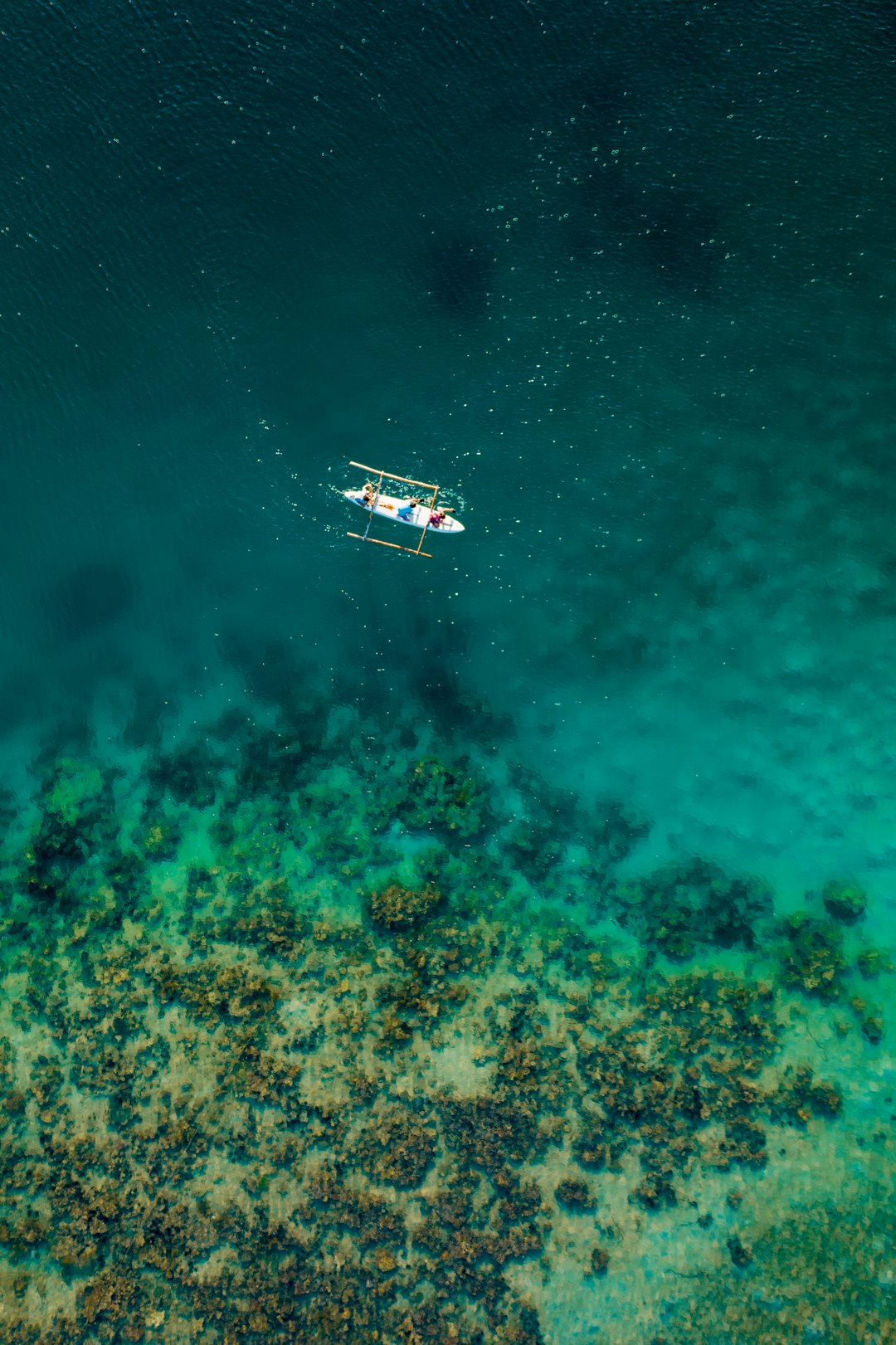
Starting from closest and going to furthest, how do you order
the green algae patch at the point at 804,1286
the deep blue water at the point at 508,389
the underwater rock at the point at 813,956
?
the green algae patch at the point at 804,1286, the underwater rock at the point at 813,956, the deep blue water at the point at 508,389

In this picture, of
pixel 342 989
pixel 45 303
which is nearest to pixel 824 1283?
pixel 342 989

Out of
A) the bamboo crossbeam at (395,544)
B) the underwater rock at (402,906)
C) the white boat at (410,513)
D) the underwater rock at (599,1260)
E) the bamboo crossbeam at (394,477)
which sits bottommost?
the underwater rock at (599,1260)

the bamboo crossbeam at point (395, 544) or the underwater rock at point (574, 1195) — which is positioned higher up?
the bamboo crossbeam at point (395, 544)

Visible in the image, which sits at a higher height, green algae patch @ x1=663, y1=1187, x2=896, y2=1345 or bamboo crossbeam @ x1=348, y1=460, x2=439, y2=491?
bamboo crossbeam @ x1=348, y1=460, x2=439, y2=491

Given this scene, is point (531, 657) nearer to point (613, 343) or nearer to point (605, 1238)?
point (613, 343)

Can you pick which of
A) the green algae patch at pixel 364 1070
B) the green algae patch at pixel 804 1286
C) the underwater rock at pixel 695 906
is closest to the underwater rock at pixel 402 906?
the green algae patch at pixel 364 1070

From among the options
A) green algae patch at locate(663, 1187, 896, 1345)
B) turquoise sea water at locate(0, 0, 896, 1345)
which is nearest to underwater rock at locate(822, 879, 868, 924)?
turquoise sea water at locate(0, 0, 896, 1345)

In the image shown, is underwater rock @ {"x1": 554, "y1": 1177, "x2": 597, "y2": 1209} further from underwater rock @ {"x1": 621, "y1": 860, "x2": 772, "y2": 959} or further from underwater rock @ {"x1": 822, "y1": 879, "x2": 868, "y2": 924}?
underwater rock @ {"x1": 822, "y1": 879, "x2": 868, "y2": 924}

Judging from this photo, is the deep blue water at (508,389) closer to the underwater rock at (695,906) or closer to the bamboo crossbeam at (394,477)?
the bamboo crossbeam at (394,477)
